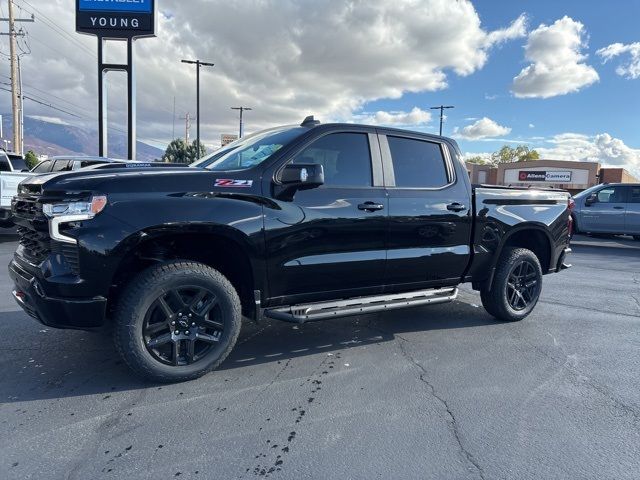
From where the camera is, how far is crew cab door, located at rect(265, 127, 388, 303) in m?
3.60

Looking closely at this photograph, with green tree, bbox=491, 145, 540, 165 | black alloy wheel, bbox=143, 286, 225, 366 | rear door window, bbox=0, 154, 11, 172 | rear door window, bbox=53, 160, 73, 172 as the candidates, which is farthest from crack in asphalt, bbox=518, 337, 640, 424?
green tree, bbox=491, 145, 540, 165

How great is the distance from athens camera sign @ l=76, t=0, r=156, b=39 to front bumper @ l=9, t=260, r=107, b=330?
1789cm

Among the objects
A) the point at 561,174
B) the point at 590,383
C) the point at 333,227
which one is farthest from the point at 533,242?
the point at 561,174

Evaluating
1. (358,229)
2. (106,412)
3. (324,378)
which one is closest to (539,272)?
(358,229)

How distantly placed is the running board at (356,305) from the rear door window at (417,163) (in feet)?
3.42

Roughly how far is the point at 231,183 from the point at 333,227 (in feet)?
2.96

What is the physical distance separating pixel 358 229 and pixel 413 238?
65 centimetres

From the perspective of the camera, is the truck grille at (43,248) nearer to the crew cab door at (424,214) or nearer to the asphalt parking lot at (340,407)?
the asphalt parking lot at (340,407)

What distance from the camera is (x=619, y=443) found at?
278 cm

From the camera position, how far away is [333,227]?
148 inches

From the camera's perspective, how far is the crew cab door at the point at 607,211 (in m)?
13.5

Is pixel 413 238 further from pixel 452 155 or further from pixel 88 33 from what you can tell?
pixel 88 33

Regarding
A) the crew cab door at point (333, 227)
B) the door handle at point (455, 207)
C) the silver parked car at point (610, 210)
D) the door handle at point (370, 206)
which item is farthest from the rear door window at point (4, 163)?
the silver parked car at point (610, 210)

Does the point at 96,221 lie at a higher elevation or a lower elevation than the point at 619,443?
higher
